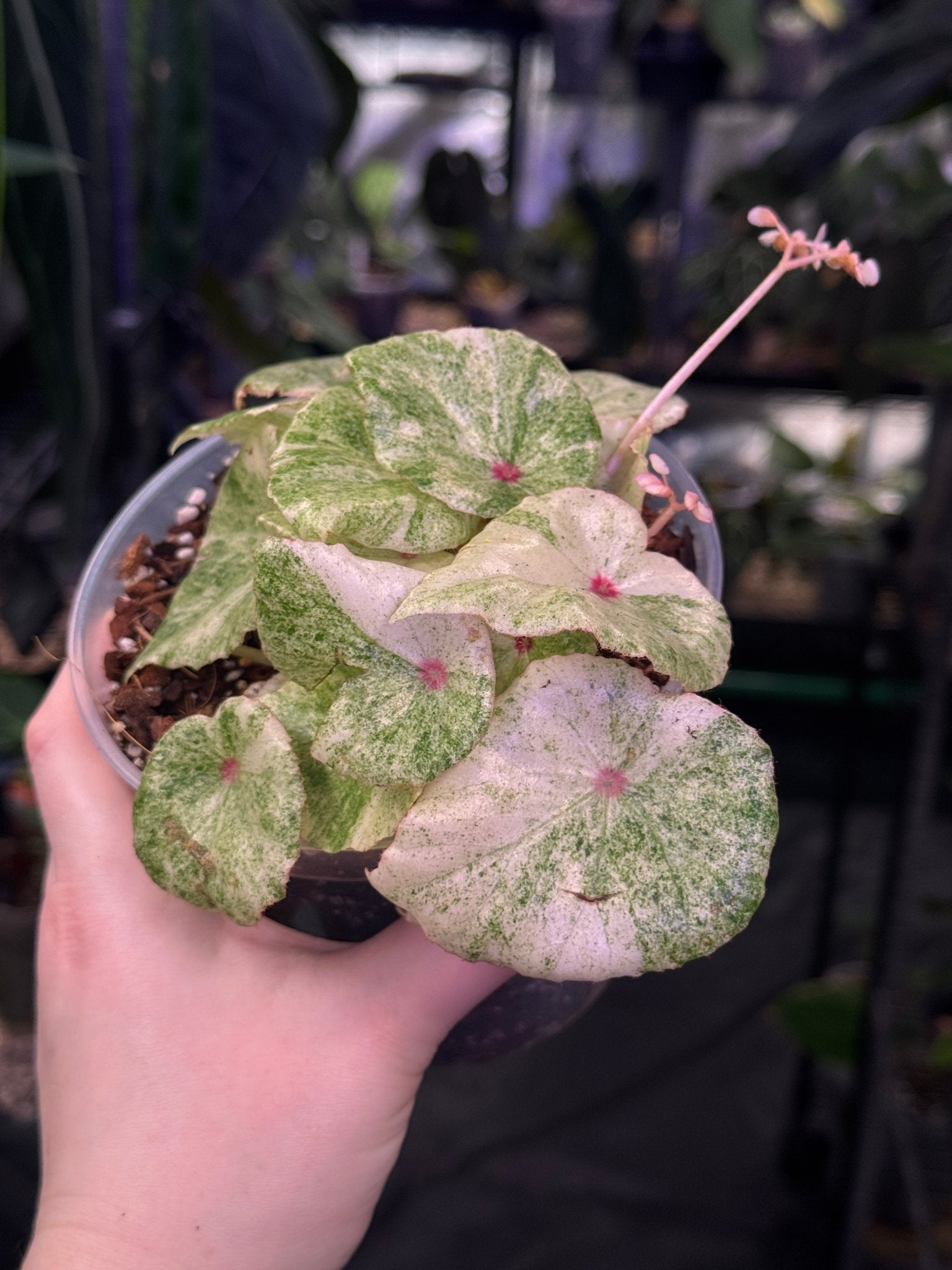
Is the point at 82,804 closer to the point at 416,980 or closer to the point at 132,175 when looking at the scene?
the point at 416,980

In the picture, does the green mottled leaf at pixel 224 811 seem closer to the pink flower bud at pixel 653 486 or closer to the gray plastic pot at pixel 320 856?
the gray plastic pot at pixel 320 856

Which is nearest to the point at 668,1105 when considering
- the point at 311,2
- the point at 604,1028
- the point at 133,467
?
the point at 604,1028

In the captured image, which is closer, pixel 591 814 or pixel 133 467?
pixel 591 814

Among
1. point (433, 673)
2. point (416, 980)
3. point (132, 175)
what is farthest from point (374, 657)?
point (132, 175)

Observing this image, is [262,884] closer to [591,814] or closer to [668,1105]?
[591,814]

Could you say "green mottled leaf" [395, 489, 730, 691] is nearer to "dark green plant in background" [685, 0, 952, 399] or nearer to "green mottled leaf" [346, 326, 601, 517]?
"green mottled leaf" [346, 326, 601, 517]

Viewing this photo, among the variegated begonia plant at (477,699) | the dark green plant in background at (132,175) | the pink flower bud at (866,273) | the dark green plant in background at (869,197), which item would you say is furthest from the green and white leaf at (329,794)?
the dark green plant in background at (869,197)

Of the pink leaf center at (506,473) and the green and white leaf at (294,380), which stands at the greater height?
the green and white leaf at (294,380)
